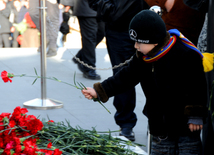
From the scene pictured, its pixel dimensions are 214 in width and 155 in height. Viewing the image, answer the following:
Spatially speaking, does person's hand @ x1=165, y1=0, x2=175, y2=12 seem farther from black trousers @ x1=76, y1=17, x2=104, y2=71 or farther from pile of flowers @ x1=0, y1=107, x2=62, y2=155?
black trousers @ x1=76, y1=17, x2=104, y2=71

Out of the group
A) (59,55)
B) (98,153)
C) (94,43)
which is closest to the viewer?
(98,153)

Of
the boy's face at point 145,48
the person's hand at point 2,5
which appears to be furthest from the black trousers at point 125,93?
the person's hand at point 2,5

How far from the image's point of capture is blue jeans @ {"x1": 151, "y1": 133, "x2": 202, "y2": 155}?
277cm

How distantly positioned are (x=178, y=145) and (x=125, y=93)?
129 cm

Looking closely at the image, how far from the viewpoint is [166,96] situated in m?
2.72

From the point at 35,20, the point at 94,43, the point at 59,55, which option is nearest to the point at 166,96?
the point at 35,20

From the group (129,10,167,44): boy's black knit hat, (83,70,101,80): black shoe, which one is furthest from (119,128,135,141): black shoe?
(83,70,101,80): black shoe

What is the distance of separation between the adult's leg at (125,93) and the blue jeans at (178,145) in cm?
116

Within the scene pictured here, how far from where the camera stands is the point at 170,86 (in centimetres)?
268

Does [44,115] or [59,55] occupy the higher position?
[59,55]

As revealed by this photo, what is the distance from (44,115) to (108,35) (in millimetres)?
1229

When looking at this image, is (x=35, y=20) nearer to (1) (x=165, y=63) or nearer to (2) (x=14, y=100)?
(2) (x=14, y=100)

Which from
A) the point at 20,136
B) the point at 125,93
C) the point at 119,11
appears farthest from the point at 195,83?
the point at 119,11

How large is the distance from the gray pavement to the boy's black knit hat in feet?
2.97
